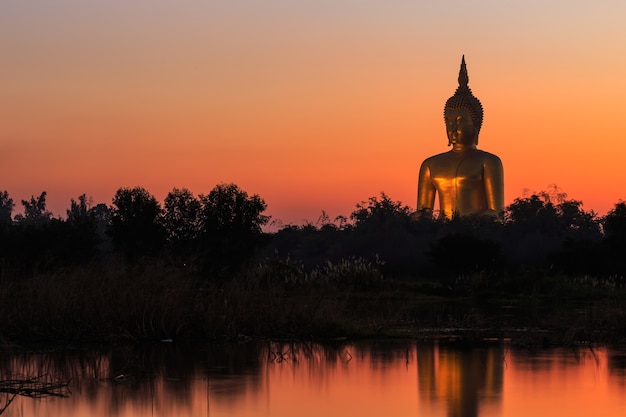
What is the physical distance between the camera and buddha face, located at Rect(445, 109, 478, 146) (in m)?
59.4

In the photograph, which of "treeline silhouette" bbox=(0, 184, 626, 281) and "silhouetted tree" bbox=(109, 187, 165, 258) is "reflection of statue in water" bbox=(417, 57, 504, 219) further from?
"silhouetted tree" bbox=(109, 187, 165, 258)

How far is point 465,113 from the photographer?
59750 millimetres

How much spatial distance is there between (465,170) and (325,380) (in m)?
44.1

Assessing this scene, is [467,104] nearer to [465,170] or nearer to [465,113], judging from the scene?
[465,113]

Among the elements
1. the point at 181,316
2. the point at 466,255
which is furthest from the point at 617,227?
the point at 181,316

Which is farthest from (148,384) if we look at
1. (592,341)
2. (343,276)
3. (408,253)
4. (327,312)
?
Answer: (408,253)

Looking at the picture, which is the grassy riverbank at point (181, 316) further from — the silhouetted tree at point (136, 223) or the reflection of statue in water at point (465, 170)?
the reflection of statue in water at point (465, 170)

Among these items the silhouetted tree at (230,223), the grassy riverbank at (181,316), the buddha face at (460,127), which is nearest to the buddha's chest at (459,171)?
the buddha face at (460,127)

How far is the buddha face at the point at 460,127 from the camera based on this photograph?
59.4m

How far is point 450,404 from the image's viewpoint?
43.4 ft

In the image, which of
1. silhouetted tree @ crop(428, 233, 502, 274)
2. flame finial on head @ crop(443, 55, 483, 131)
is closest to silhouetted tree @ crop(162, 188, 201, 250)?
silhouetted tree @ crop(428, 233, 502, 274)

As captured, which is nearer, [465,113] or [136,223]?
[136,223]

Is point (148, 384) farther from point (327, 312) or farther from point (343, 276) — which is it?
point (343, 276)

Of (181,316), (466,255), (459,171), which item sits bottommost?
(181,316)
